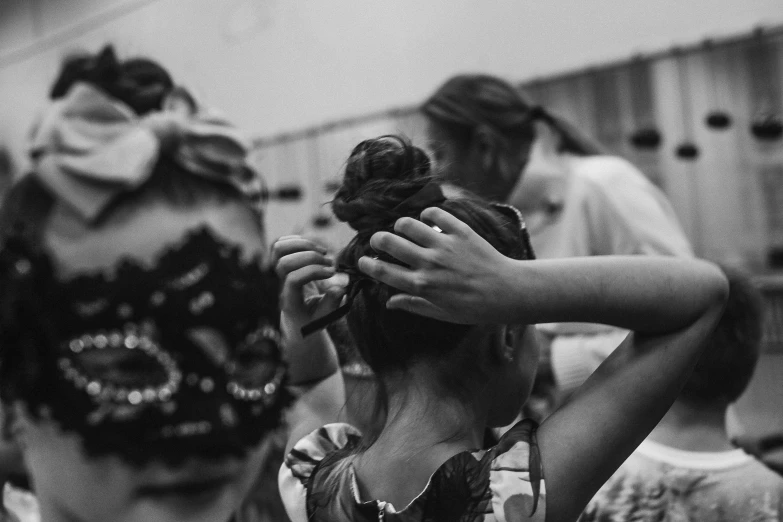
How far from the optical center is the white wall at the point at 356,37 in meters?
3.73

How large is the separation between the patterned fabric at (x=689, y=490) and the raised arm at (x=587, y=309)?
52cm

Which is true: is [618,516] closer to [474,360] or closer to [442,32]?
[474,360]

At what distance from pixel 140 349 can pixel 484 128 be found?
4.80 ft

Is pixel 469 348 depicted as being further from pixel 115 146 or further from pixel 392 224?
pixel 115 146

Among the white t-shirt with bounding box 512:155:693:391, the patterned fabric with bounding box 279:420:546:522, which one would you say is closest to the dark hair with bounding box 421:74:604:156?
the white t-shirt with bounding box 512:155:693:391

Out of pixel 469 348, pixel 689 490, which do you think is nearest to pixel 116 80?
pixel 469 348

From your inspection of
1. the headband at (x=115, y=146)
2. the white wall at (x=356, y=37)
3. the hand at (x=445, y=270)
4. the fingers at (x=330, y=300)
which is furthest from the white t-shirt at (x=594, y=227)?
the white wall at (x=356, y=37)

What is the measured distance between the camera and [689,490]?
59.5 inches

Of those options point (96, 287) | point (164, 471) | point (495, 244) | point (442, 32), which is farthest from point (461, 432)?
point (442, 32)

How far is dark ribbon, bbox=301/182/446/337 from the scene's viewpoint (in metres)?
1.09

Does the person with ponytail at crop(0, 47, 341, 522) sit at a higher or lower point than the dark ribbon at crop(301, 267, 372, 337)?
higher

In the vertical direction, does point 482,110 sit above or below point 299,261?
below

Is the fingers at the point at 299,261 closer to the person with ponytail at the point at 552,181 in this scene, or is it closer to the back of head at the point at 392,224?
the back of head at the point at 392,224

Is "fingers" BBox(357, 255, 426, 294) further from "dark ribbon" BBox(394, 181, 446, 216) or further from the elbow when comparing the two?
the elbow
